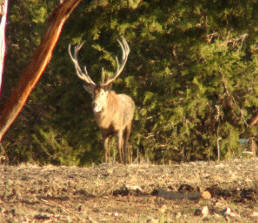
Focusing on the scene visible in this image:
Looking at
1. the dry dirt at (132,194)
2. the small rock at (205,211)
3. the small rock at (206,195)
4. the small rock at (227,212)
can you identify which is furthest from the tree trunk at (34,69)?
the small rock at (227,212)

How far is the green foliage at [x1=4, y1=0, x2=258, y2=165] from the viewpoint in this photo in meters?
14.7

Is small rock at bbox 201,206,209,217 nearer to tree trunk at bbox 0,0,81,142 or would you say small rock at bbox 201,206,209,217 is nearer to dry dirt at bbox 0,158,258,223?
dry dirt at bbox 0,158,258,223

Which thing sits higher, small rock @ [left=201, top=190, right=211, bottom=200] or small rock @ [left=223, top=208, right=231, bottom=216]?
small rock @ [left=201, top=190, right=211, bottom=200]

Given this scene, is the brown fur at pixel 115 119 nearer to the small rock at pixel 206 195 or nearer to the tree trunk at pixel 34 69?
the tree trunk at pixel 34 69

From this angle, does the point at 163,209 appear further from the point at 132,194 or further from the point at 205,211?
the point at 132,194

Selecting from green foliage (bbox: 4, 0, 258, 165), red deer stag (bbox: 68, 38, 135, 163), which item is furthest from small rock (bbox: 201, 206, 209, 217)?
green foliage (bbox: 4, 0, 258, 165)

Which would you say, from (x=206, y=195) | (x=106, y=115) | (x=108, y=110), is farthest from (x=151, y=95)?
(x=206, y=195)

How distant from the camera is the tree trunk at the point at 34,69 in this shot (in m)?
5.81

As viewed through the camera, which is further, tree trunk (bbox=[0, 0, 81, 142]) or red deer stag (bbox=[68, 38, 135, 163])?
red deer stag (bbox=[68, 38, 135, 163])

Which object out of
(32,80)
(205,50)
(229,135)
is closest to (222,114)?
(229,135)

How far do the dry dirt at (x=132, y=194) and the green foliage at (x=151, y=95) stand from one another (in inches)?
272

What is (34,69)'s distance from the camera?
5875 millimetres

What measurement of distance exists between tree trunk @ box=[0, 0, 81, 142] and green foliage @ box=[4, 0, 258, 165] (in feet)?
25.5

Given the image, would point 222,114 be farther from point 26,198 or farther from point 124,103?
point 26,198
